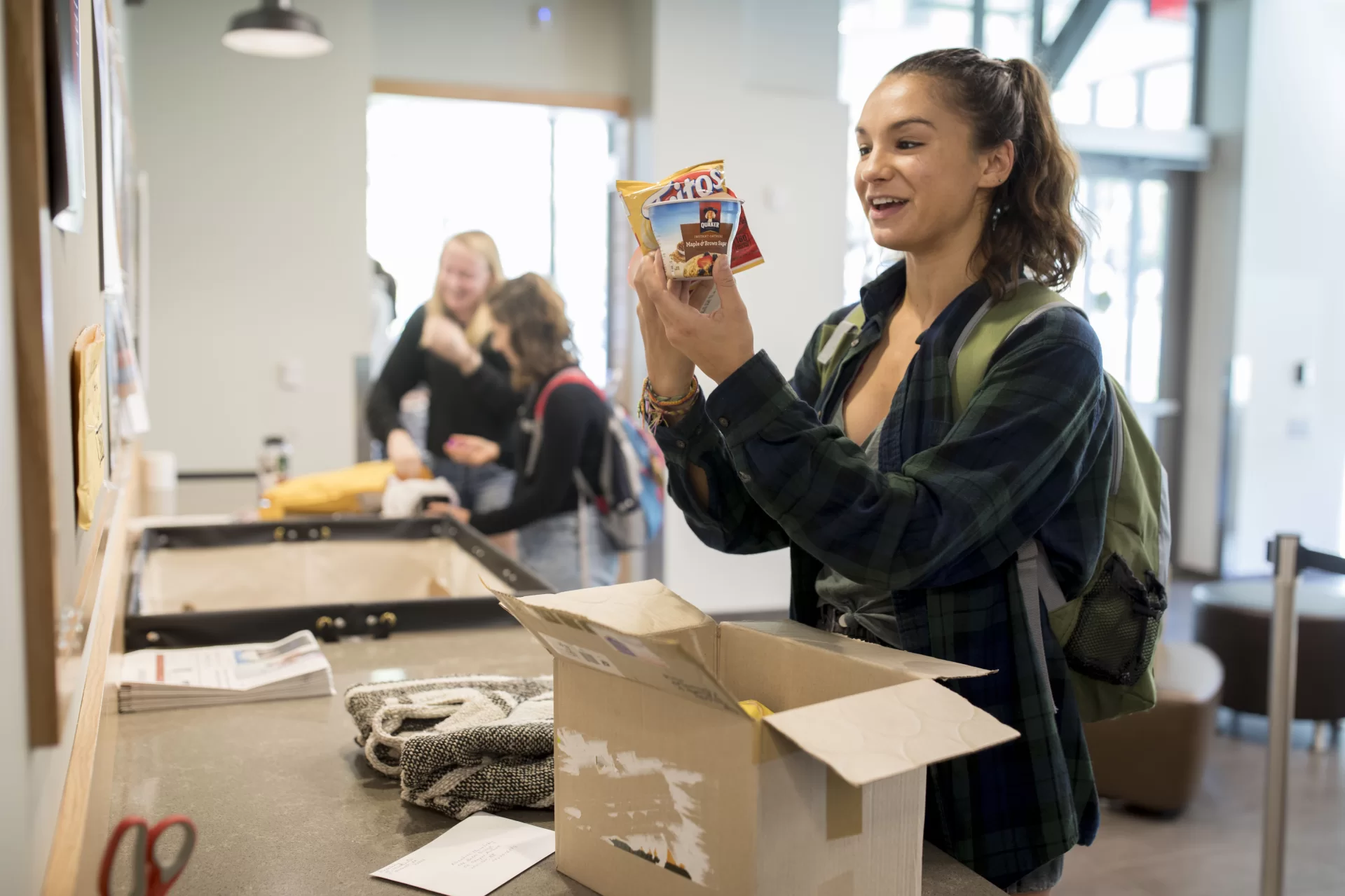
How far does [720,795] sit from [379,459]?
15.8 ft

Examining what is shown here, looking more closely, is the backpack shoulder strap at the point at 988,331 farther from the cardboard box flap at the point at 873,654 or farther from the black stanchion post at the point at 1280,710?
the black stanchion post at the point at 1280,710

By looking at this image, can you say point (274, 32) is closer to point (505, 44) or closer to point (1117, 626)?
point (505, 44)

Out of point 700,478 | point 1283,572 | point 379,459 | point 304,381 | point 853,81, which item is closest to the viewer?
point 700,478

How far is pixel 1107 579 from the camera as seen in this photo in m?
1.23

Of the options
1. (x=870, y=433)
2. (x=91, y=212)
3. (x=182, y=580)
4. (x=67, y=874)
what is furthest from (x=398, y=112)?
(x=67, y=874)

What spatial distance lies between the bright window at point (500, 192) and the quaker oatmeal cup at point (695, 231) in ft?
13.8

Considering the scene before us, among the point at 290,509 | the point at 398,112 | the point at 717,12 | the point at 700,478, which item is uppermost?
the point at 717,12

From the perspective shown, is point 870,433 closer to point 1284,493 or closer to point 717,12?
point 717,12

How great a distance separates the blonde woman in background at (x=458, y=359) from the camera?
4.70m

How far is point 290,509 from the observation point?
3125 mm

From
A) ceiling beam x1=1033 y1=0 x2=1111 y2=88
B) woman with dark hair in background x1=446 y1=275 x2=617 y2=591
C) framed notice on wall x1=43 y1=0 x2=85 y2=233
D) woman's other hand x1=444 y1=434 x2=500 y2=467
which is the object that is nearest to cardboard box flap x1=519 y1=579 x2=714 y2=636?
framed notice on wall x1=43 y1=0 x2=85 y2=233

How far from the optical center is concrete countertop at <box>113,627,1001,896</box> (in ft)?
3.23

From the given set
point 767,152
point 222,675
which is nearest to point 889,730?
point 222,675

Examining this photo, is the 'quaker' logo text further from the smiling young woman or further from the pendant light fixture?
the pendant light fixture
